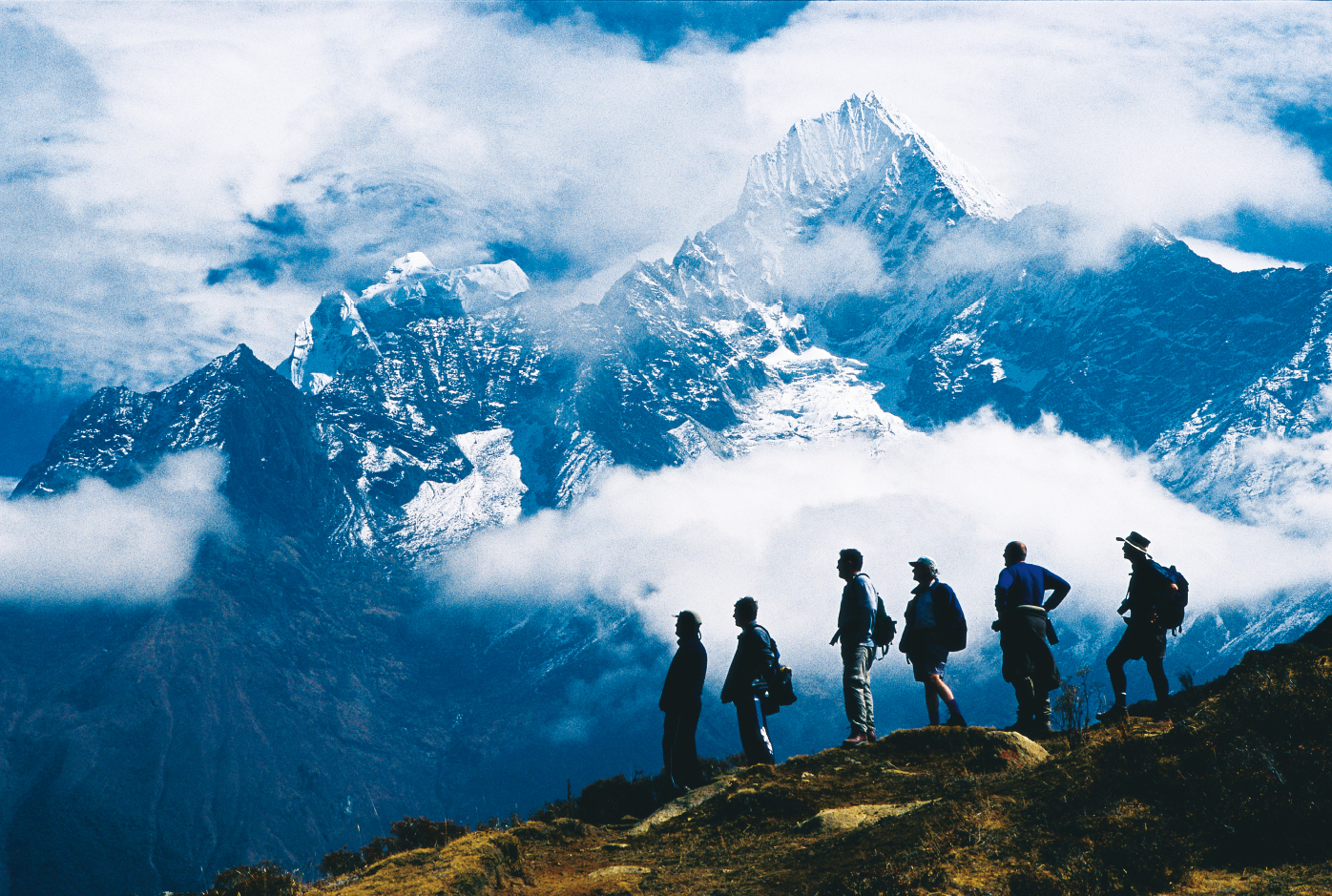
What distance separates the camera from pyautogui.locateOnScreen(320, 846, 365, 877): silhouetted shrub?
513 inches

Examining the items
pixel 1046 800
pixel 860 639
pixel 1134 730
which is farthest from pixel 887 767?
→ pixel 1046 800

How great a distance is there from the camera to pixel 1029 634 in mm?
13352

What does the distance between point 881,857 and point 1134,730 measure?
425 cm

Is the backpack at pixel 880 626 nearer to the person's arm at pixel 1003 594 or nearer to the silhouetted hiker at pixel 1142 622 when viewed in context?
the person's arm at pixel 1003 594

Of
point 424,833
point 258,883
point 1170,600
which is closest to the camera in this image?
point 258,883

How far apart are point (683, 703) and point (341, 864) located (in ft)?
17.5

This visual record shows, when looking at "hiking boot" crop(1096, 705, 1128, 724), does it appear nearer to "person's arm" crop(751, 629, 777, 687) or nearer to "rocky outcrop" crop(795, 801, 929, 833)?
"rocky outcrop" crop(795, 801, 929, 833)

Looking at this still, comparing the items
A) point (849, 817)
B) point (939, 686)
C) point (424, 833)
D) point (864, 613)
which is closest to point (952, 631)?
point (939, 686)

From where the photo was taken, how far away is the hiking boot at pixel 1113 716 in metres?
12.2

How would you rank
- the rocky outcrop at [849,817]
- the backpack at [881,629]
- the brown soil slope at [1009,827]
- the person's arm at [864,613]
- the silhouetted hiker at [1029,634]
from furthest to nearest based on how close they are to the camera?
the backpack at [881,629] → the person's arm at [864,613] → the silhouetted hiker at [1029,634] → the rocky outcrop at [849,817] → the brown soil slope at [1009,827]

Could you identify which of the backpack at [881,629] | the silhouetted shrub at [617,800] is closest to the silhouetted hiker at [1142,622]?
the backpack at [881,629]

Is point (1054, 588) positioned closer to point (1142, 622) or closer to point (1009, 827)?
point (1142, 622)

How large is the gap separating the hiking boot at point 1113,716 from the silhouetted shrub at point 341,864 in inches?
399

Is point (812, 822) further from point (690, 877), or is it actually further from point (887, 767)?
point (887, 767)
